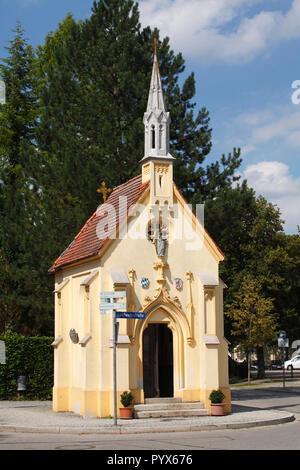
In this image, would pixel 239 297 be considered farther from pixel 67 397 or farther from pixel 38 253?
pixel 67 397

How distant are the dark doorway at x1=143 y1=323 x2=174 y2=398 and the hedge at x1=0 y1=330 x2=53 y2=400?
6827mm

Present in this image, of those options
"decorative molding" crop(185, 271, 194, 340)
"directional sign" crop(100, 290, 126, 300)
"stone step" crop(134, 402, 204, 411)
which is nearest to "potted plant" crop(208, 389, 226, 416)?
"stone step" crop(134, 402, 204, 411)

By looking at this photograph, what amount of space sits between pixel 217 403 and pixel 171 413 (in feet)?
4.99

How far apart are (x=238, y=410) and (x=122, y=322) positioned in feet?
18.4

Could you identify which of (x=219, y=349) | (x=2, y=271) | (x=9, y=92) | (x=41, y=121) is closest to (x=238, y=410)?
(x=219, y=349)

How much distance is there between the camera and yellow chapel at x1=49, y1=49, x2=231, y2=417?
19641 millimetres

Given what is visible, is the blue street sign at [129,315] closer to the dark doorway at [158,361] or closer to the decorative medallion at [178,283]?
the decorative medallion at [178,283]

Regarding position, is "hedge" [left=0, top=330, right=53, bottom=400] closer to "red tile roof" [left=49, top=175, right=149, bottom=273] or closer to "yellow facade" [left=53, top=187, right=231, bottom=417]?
"red tile roof" [left=49, top=175, right=149, bottom=273]

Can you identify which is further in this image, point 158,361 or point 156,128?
point 158,361

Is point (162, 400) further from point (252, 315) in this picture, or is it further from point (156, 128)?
point (252, 315)

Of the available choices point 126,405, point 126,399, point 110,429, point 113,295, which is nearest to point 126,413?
point 126,405

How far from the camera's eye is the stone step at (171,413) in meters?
18.8

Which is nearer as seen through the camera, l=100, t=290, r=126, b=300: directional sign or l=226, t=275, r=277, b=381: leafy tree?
l=100, t=290, r=126, b=300: directional sign

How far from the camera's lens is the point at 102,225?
74.0 ft
